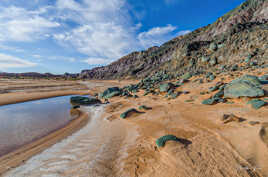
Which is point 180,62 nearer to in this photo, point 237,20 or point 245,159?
point 237,20

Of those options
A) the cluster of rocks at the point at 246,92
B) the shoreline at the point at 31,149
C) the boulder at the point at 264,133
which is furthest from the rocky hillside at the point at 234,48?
the shoreline at the point at 31,149

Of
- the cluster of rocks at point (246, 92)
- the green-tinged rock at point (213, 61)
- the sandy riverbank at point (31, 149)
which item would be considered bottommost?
the sandy riverbank at point (31, 149)

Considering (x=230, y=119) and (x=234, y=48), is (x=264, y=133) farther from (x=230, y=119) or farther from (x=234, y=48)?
(x=234, y=48)

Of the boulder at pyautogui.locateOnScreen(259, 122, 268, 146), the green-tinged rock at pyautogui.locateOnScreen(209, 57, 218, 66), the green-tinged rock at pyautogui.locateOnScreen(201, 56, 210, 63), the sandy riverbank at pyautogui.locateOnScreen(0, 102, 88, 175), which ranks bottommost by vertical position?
the sandy riverbank at pyautogui.locateOnScreen(0, 102, 88, 175)

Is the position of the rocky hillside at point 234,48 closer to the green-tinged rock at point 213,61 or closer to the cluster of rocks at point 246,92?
the green-tinged rock at point 213,61

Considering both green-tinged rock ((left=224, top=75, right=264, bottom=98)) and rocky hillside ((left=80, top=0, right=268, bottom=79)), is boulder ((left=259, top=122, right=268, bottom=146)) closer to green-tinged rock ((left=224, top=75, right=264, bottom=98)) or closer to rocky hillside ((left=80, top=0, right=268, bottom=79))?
green-tinged rock ((left=224, top=75, right=264, bottom=98))

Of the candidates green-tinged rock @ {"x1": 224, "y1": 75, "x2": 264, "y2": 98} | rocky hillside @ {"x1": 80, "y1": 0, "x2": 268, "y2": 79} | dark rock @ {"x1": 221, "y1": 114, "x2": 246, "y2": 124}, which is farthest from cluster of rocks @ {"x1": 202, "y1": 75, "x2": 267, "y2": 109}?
rocky hillside @ {"x1": 80, "y1": 0, "x2": 268, "y2": 79}

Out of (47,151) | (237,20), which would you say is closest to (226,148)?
(47,151)

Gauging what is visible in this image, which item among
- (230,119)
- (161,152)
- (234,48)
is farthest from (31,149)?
(234,48)

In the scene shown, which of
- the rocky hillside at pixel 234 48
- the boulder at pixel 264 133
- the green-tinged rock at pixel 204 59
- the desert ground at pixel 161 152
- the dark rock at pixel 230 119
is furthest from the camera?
the green-tinged rock at pixel 204 59

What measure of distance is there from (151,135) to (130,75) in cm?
5609

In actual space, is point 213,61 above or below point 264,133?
above

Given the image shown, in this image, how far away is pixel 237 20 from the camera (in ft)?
106

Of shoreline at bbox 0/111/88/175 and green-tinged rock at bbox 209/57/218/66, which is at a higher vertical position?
green-tinged rock at bbox 209/57/218/66
